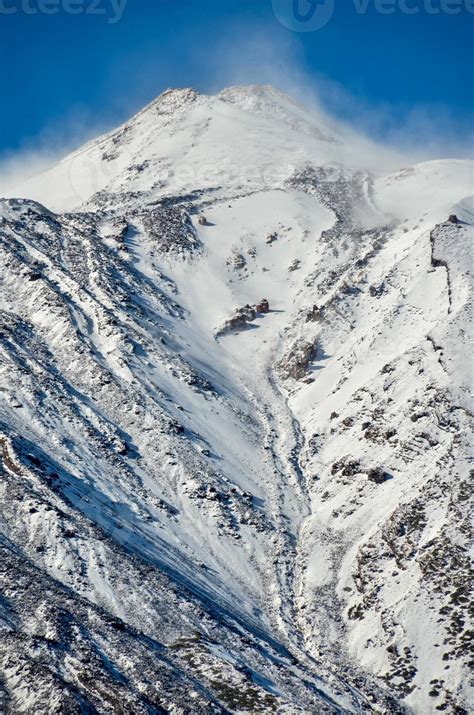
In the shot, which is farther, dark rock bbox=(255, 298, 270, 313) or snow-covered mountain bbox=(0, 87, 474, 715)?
dark rock bbox=(255, 298, 270, 313)

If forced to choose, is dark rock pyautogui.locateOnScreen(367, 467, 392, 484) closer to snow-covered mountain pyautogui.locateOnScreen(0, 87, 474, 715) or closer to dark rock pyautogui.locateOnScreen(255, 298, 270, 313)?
snow-covered mountain pyautogui.locateOnScreen(0, 87, 474, 715)

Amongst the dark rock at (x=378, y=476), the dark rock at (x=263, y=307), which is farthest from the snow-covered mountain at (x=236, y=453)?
the dark rock at (x=378, y=476)

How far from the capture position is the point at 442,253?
100250 millimetres

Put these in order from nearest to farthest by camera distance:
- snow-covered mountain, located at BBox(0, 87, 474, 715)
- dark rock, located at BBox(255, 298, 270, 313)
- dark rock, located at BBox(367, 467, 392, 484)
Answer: snow-covered mountain, located at BBox(0, 87, 474, 715)
dark rock, located at BBox(367, 467, 392, 484)
dark rock, located at BBox(255, 298, 270, 313)

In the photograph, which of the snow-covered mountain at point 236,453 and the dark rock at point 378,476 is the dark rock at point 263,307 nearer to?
the snow-covered mountain at point 236,453

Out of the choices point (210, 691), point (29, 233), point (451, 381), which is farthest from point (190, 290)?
point (210, 691)

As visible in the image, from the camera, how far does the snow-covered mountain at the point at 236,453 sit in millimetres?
51938

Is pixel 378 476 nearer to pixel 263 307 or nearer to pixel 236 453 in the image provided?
pixel 236 453

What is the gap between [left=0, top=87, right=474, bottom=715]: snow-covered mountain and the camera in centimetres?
5194

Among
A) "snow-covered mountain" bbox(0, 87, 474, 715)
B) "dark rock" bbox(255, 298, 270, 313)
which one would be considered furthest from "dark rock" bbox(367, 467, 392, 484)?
"dark rock" bbox(255, 298, 270, 313)

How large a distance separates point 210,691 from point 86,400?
3989 cm

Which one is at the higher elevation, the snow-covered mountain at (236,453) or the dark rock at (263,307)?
the dark rock at (263,307)

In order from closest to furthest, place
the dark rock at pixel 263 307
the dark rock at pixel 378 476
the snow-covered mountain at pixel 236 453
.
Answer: the snow-covered mountain at pixel 236 453 → the dark rock at pixel 378 476 → the dark rock at pixel 263 307

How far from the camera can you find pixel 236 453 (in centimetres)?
8056
